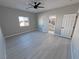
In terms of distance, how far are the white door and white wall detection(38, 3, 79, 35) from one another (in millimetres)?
363

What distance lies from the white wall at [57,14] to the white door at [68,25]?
0.36 meters

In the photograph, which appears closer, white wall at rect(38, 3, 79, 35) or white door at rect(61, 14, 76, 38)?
white door at rect(61, 14, 76, 38)

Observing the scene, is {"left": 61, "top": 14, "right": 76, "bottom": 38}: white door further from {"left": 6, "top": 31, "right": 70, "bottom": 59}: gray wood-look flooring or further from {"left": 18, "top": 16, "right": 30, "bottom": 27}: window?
{"left": 18, "top": 16, "right": 30, "bottom": 27}: window

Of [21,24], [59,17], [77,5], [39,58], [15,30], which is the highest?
[77,5]

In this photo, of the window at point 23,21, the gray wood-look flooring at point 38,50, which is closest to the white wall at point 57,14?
the window at point 23,21

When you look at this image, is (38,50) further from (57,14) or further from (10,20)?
(57,14)

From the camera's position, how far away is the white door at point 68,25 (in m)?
4.21

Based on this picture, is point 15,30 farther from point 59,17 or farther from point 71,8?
point 71,8

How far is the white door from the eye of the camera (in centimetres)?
421

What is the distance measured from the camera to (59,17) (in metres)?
5.23

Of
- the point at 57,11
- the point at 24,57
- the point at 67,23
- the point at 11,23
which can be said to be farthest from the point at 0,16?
the point at 67,23

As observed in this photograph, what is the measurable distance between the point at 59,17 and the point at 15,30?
461 centimetres

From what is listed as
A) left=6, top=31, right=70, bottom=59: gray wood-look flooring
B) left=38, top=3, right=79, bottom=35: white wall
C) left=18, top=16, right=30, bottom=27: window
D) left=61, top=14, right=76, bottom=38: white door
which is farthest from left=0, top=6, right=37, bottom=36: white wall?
left=61, top=14, right=76, bottom=38: white door

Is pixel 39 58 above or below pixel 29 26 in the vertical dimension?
below
